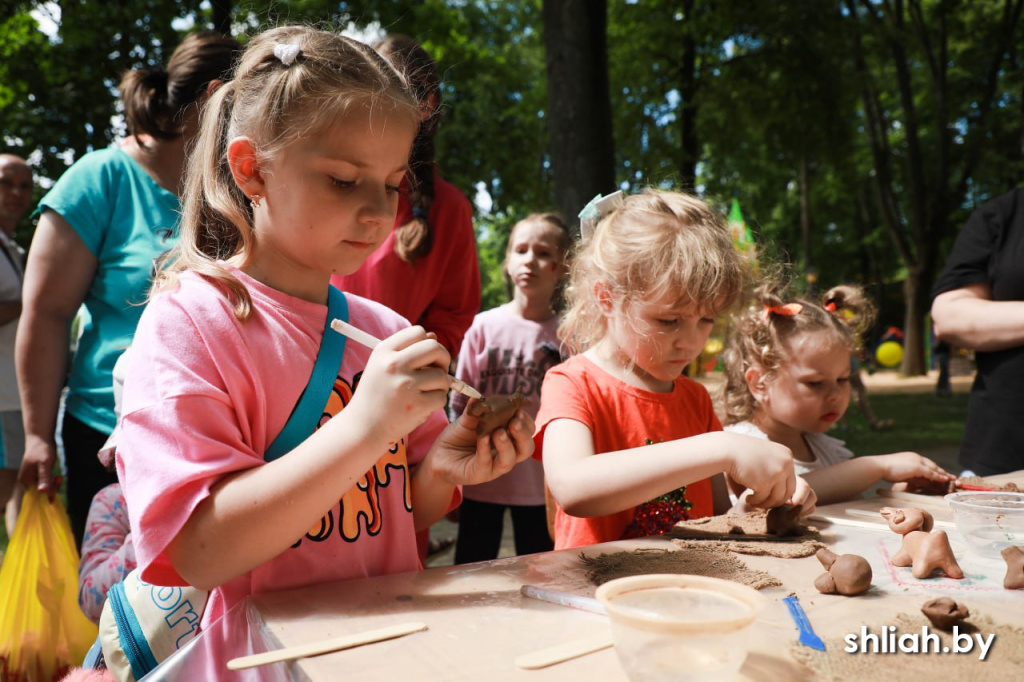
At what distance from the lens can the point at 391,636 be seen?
1.10 meters

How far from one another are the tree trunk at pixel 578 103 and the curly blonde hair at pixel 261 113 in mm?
3725

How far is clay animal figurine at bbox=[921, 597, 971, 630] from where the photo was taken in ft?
3.71

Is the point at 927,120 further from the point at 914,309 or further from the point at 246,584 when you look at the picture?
the point at 246,584

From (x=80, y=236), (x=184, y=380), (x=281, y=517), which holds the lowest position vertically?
(x=281, y=517)

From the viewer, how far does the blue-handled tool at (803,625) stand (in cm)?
108

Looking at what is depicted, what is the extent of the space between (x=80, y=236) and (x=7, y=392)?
1786mm

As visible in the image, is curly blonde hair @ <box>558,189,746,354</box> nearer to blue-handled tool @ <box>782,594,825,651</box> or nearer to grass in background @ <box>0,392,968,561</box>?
blue-handled tool @ <box>782,594,825,651</box>

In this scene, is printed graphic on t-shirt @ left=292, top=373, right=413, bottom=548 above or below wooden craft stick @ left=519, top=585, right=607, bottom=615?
above

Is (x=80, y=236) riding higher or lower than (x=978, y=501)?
higher

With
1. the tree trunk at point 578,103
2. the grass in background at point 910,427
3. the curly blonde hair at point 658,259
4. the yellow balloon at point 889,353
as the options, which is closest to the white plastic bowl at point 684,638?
the curly blonde hair at point 658,259

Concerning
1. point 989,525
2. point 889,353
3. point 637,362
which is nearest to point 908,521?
point 989,525

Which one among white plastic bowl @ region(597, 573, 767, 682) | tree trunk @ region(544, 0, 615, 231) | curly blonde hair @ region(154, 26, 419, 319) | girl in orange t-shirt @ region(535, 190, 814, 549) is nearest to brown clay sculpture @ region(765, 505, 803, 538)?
girl in orange t-shirt @ region(535, 190, 814, 549)

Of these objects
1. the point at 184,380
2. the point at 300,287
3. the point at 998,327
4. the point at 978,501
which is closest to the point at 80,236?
the point at 300,287

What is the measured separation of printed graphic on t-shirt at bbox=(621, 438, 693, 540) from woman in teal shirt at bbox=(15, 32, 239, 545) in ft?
5.08
